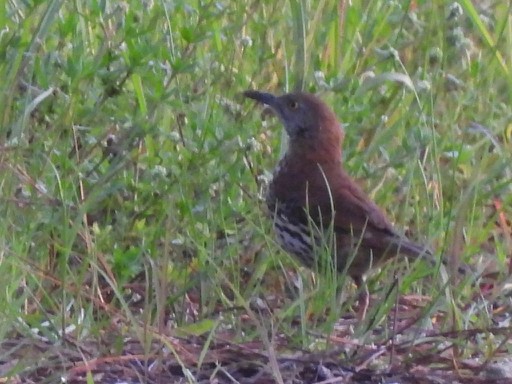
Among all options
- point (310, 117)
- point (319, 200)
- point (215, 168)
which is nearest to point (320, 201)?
point (319, 200)

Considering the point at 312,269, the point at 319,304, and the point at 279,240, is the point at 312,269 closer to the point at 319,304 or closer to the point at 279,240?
the point at 279,240

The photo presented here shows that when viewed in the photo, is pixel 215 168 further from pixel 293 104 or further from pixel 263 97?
pixel 293 104

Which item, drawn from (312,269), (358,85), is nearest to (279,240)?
(312,269)

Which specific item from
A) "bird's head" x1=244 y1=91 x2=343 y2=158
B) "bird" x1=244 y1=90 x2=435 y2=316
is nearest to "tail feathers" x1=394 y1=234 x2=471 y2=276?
"bird" x1=244 y1=90 x2=435 y2=316

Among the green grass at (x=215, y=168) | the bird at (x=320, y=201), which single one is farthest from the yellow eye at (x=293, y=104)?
the green grass at (x=215, y=168)

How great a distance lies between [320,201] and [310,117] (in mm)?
348

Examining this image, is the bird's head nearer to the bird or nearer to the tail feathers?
the bird

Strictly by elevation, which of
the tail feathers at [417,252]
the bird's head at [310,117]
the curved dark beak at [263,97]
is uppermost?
the curved dark beak at [263,97]

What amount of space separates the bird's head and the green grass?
0.06 metres

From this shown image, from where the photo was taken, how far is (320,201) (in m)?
4.54

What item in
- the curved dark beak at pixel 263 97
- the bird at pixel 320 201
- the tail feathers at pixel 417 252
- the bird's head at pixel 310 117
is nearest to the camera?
the tail feathers at pixel 417 252

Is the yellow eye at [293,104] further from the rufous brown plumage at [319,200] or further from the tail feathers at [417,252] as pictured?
the tail feathers at [417,252]

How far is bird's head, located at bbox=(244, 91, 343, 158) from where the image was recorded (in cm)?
466

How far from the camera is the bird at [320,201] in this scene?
14.1 ft
